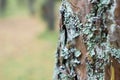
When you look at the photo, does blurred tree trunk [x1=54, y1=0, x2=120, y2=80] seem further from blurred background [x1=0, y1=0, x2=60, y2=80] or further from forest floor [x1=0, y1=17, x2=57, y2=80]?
forest floor [x1=0, y1=17, x2=57, y2=80]

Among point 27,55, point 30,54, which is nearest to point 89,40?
point 27,55

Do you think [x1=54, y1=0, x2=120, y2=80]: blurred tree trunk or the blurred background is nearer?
[x1=54, y1=0, x2=120, y2=80]: blurred tree trunk

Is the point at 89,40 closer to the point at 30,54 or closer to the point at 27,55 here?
the point at 27,55

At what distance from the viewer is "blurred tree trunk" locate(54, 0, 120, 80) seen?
1.87 metres

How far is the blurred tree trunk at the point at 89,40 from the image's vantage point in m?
1.87

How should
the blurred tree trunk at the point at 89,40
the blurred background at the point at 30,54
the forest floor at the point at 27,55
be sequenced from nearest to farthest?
1. the blurred tree trunk at the point at 89,40
2. the blurred background at the point at 30,54
3. the forest floor at the point at 27,55

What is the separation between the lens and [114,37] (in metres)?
1.84

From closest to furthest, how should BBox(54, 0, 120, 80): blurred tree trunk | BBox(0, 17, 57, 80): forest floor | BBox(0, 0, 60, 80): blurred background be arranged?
BBox(54, 0, 120, 80): blurred tree trunk < BBox(0, 0, 60, 80): blurred background < BBox(0, 17, 57, 80): forest floor

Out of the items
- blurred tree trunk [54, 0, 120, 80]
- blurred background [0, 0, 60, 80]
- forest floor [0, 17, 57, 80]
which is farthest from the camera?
forest floor [0, 17, 57, 80]

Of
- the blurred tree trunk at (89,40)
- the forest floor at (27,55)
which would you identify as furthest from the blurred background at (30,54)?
the blurred tree trunk at (89,40)

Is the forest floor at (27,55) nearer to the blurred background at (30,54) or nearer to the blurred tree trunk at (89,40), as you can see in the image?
the blurred background at (30,54)

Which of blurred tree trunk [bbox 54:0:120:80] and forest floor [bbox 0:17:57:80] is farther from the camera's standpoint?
forest floor [bbox 0:17:57:80]

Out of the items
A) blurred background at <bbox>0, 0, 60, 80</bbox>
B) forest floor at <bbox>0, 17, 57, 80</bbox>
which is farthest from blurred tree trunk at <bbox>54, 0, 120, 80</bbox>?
forest floor at <bbox>0, 17, 57, 80</bbox>

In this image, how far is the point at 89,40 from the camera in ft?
6.56
